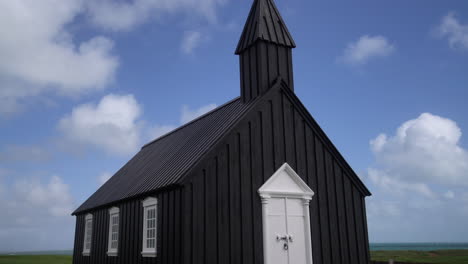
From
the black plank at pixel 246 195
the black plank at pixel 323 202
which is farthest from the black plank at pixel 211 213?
the black plank at pixel 323 202

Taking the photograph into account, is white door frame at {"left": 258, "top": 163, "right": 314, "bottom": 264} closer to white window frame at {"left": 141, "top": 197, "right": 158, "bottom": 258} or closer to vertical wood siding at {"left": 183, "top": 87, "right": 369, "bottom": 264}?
vertical wood siding at {"left": 183, "top": 87, "right": 369, "bottom": 264}

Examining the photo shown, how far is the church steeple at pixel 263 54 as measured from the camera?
49.1 ft

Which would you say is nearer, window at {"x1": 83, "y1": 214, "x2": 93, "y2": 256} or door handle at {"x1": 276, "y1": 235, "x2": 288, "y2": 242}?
door handle at {"x1": 276, "y1": 235, "x2": 288, "y2": 242}

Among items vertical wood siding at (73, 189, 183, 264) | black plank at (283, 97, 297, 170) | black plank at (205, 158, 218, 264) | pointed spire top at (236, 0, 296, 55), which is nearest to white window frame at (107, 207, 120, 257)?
vertical wood siding at (73, 189, 183, 264)

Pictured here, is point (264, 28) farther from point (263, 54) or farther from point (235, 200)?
point (235, 200)

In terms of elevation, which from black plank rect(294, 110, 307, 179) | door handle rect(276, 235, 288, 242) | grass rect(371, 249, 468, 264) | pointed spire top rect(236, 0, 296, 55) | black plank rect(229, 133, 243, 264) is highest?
pointed spire top rect(236, 0, 296, 55)

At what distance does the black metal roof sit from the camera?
13008 millimetres

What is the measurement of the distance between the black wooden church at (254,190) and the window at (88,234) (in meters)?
3.36

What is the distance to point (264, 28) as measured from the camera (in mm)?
15508

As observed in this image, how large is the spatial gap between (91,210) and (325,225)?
39.8 feet

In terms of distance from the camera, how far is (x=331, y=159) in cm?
1448

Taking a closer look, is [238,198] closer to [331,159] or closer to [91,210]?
[331,159]

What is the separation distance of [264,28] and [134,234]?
8.91 m

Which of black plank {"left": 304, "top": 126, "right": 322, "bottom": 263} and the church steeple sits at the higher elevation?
the church steeple
